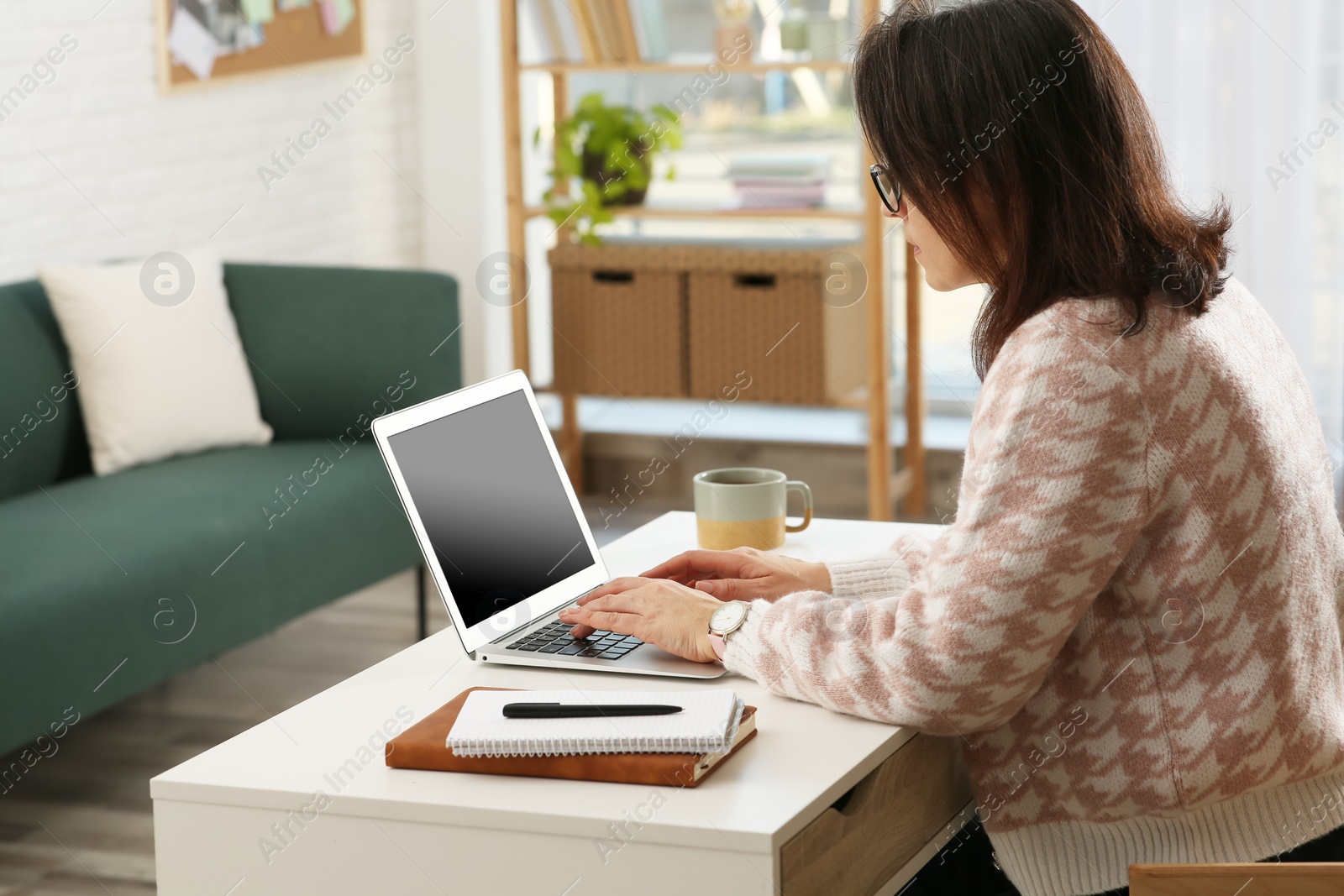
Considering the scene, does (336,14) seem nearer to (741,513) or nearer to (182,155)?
(182,155)

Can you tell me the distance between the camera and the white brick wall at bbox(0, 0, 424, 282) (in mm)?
3230

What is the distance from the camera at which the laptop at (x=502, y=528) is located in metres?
1.35

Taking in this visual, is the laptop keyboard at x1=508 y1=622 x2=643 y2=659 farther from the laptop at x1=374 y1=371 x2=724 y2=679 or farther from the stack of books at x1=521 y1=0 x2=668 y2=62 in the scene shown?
the stack of books at x1=521 y1=0 x2=668 y2=62

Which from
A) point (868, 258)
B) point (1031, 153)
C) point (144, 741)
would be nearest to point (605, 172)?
point (868, 258)

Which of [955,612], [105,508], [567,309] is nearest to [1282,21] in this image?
[567,309]

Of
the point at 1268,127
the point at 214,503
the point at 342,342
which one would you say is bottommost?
the point at 214,503

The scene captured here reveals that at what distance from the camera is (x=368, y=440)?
337cm

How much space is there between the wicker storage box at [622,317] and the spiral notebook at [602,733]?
2988 millimetres

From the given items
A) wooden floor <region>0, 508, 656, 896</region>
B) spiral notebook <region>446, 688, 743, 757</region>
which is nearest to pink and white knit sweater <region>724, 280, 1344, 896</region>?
spiral notebook <region>446, 688, 743, 757</region>

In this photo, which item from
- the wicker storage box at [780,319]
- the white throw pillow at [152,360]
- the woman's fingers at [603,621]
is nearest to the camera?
the woman's fingers at [603,621]

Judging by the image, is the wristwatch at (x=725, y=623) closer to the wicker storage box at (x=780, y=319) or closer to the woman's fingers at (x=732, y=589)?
the woman's fingers at (x=732, y=589)

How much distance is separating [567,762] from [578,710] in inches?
2.4

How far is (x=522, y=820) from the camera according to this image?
3.38 ft

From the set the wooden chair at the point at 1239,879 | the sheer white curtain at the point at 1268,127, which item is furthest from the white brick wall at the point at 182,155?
the wooden chair at the point at 1239,879
